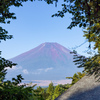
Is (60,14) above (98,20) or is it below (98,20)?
above

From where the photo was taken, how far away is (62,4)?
714cm

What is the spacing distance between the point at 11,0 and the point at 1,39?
199cm

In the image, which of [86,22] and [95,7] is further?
[86,22]

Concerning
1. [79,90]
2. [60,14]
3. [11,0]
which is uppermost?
[11,0]

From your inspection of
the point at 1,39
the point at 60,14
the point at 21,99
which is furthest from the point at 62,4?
the point at 21,99

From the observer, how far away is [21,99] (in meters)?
5.60

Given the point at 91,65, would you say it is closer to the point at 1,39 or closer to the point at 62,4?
the point at 62,4

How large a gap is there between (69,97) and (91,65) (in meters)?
4.71

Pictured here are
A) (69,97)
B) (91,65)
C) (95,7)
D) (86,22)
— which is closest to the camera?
(95,7)

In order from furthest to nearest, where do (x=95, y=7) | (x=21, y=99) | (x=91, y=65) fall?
(x=91, y=65) → (x=95, y=7) → (x=21, y=99)

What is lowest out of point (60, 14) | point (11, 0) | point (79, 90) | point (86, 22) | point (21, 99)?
point (21, 99)

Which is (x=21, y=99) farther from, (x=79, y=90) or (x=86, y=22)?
(x=79, y=90)

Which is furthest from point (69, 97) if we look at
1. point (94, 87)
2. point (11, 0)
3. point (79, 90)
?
point (11, 0)

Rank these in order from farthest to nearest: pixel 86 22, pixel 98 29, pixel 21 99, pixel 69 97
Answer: pixel 69 97, pixel 98 29, pixel 86 22, pixel 21 99
